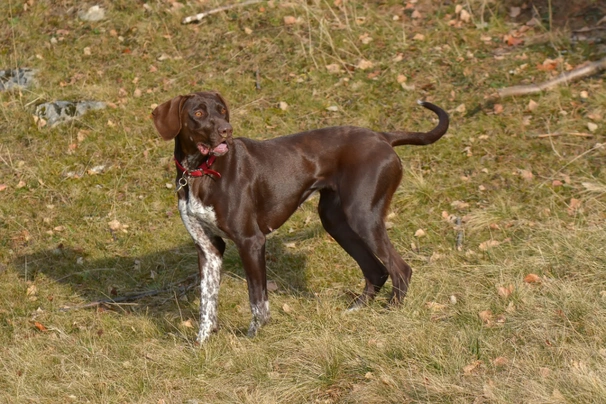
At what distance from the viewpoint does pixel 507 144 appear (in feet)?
29.8

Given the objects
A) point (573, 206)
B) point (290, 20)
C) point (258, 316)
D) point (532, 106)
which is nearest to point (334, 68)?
point (290, 20)

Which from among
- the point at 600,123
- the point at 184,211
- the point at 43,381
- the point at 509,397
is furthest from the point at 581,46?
the point at 43,381

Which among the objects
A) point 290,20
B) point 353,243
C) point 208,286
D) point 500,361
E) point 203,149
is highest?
point 203,149

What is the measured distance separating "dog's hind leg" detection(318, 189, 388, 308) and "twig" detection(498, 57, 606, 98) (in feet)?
12.6

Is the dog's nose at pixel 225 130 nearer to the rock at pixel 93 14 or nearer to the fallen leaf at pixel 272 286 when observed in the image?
the fallen leaf at pixel 272 286

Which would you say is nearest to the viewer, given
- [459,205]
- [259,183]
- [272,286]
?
[259,183]

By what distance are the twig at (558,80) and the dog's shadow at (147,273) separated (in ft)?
10.8

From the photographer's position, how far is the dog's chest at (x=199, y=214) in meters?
5.99

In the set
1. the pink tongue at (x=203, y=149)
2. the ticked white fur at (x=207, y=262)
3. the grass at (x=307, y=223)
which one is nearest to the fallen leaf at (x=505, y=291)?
the grass at (x=307, y=223)

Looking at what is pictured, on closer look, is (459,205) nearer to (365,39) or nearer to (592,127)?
(592,127)

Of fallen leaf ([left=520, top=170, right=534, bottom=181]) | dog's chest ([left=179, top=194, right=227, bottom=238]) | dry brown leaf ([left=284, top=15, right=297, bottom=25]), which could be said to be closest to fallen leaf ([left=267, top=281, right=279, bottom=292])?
dog's chest ([left=179, top=194, right=227, bottom=238])

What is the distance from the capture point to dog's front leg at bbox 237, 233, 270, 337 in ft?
19.9

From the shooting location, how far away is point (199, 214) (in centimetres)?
601

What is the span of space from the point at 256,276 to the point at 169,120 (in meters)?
1.29
